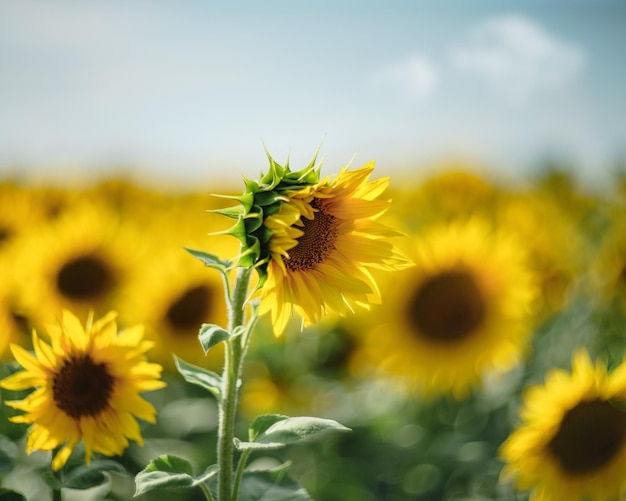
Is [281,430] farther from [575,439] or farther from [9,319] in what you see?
[9,319]

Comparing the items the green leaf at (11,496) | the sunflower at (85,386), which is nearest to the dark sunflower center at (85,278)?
the sunflower at (85,386)

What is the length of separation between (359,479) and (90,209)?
2060 mm

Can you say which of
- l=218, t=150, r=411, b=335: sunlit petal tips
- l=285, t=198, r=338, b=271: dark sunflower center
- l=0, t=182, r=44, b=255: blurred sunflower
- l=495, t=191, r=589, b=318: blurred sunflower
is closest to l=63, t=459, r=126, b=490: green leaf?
Result: l=218, t=150, r=411, b=335: sunlit petal tips

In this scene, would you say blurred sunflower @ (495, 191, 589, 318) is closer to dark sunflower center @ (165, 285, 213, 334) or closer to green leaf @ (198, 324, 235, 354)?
dark sunflower center @ (165, 285, 213, 334)

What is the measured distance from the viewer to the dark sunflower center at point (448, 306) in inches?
146

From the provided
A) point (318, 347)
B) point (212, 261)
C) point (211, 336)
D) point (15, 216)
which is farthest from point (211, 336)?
point (15, 216)

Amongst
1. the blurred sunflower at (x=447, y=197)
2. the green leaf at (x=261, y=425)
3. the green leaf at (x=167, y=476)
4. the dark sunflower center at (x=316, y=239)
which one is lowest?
the green leaf at (x=167, y=476)

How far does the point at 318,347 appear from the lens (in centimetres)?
429

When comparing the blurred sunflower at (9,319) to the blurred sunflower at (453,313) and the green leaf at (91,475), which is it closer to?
the green leaf at (91,475)

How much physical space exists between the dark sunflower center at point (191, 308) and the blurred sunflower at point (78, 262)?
0.30m

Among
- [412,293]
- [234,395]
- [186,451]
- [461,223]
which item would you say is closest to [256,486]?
[234,395]

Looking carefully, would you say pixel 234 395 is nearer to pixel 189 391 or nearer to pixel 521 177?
pixel 189 391

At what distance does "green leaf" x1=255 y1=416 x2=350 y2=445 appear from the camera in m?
1.36

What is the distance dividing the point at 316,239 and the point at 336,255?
62 mm
